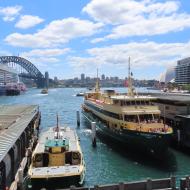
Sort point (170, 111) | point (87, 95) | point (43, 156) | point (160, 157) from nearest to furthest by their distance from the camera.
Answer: point (43, 156) < point (160, 157) < point (170, 111) < point (87, 95)

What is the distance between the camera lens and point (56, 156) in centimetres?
3441

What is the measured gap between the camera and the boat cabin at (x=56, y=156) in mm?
34303

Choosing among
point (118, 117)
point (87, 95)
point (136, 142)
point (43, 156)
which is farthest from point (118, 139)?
point (87, 95)

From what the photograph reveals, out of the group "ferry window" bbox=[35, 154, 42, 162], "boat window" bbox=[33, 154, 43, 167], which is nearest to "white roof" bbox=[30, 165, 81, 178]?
"boat window" bbox=[33, 154, 43, 167]

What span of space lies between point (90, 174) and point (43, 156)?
683cm

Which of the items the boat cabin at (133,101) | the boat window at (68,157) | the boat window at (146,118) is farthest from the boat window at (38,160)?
the boat cabin at (133,101)

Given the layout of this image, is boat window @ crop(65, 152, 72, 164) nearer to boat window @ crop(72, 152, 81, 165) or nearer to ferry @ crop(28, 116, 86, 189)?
ferry @ crop(28, 116, 86, 189)

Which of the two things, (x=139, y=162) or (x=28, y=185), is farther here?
(x=139, y=162)

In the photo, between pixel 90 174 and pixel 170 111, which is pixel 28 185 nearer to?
pixel 90 174

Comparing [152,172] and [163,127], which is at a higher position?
[163,127]

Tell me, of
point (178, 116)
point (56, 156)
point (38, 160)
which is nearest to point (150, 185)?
point (56, 156)

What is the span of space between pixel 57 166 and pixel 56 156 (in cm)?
142

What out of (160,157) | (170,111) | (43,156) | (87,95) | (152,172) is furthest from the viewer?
(87,95)

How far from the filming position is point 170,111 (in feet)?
194
